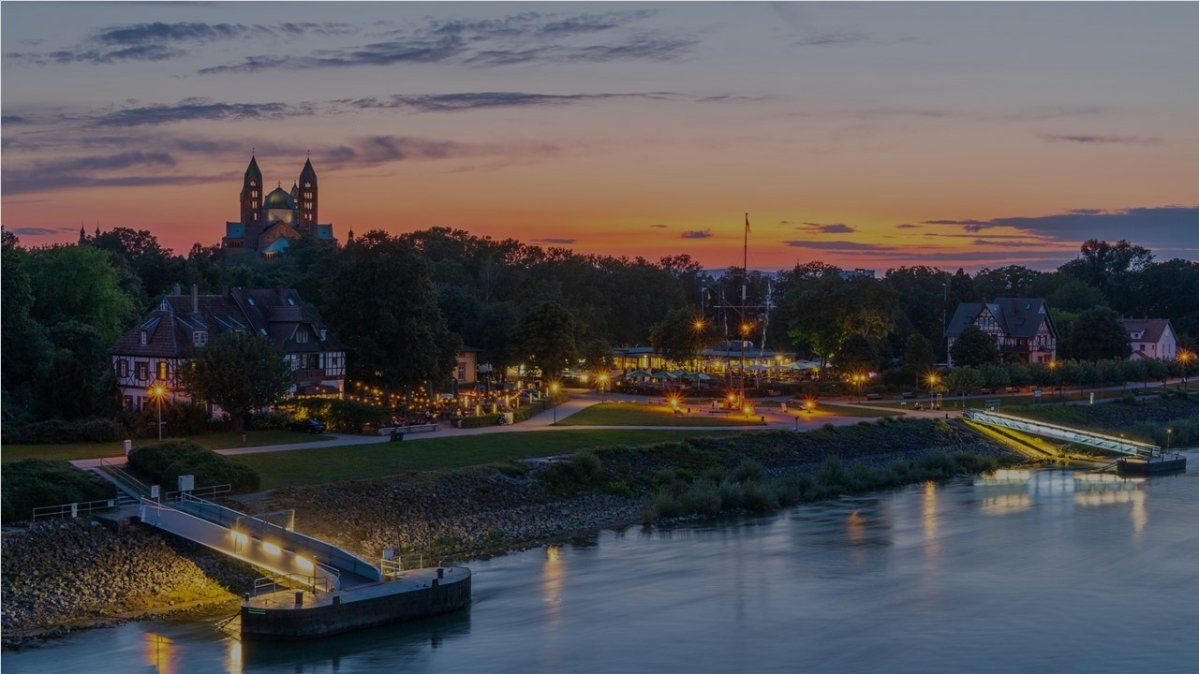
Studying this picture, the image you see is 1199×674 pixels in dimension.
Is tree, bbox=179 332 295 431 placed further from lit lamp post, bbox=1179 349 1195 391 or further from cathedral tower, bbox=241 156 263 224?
cathedral tower, bbox=241 156 263 224

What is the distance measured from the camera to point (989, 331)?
102 m

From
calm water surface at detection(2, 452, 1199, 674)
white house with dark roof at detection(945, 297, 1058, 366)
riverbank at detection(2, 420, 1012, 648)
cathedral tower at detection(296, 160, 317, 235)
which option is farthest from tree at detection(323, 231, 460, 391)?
cathedral tower at detection(296, 160, 317, 235)

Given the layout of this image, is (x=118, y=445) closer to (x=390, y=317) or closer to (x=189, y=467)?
(x=189, y=467)

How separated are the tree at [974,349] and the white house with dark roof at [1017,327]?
1213 centimetres

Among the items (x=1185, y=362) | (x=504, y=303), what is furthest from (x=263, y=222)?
(x=1185, y=362)

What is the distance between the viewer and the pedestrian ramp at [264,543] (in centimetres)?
3047

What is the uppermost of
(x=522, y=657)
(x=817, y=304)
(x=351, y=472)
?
(x=817, y=304)

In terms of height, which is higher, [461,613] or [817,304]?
[817,304]

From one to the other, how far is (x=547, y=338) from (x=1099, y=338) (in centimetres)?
4897

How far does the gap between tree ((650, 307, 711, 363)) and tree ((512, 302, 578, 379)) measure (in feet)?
47.9

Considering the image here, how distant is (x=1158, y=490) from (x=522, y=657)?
34.1 m

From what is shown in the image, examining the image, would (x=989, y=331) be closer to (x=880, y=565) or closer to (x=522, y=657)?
(x=880, y=565)

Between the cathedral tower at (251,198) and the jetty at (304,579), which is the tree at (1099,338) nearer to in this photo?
the jetty at (304,579)

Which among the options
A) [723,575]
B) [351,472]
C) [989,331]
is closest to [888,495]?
[723,575]
